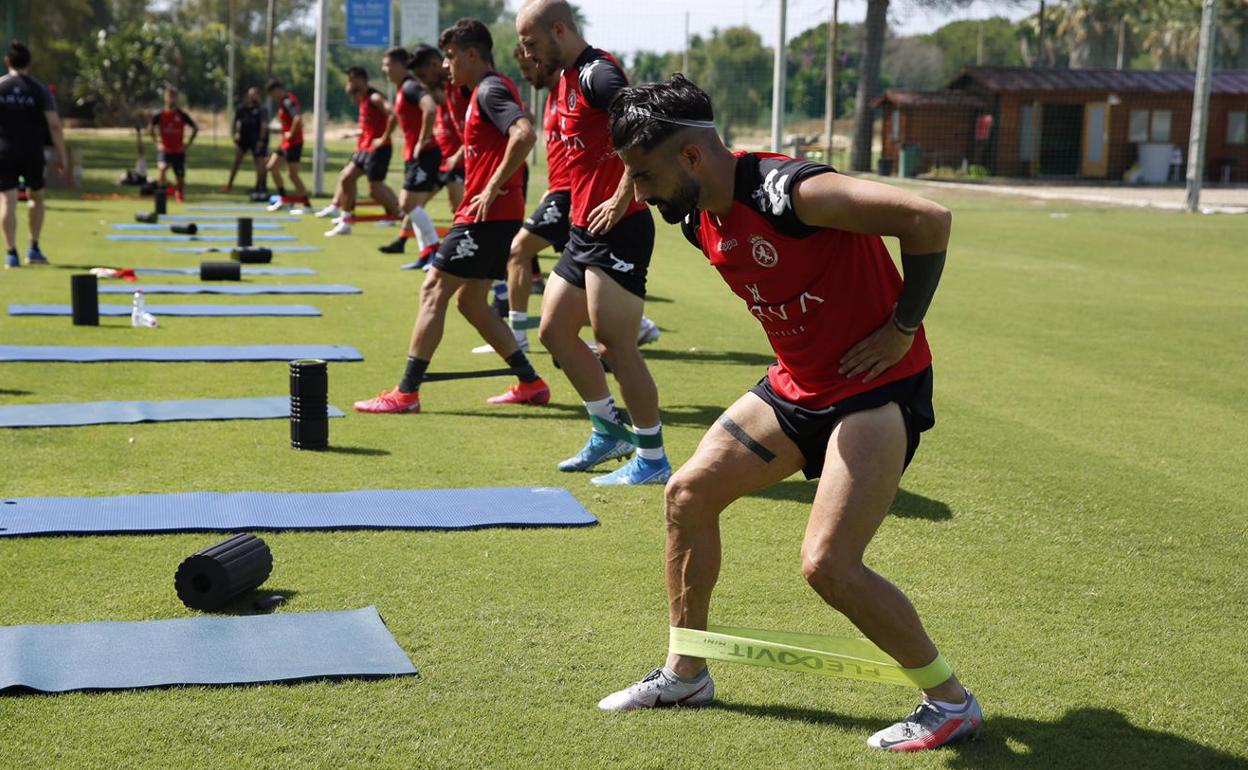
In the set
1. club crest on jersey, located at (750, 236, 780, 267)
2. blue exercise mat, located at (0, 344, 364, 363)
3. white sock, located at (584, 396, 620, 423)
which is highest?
club crest on jersey, located at (750, 236, 780, 267)

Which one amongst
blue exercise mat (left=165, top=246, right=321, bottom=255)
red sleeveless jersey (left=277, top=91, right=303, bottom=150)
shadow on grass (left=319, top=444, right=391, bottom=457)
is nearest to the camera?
shadow on grass (left=319, top=444, right=391, bottom=457)

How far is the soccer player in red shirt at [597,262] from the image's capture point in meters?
6.47

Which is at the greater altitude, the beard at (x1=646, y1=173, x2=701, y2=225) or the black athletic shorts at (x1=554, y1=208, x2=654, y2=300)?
the beard at (x1=646, y1=173, x2=701, y2=225)

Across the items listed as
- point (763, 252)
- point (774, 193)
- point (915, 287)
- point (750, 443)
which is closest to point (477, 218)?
point (750, 443)

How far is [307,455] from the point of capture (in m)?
6.94

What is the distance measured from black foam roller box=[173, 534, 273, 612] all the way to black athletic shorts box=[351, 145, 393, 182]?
1513 cm

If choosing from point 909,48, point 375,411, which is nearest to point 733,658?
point 375,411

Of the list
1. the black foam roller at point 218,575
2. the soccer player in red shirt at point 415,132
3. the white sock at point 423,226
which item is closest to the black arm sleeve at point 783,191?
the black foam roller at point 218,575

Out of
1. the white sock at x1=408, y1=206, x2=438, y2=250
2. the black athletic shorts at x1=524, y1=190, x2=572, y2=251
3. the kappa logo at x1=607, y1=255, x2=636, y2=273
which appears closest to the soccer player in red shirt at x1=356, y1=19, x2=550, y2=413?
the black athletic shorts at x1=524, y1=190, x2=572, y2=251

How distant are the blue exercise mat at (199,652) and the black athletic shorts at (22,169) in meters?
11.1

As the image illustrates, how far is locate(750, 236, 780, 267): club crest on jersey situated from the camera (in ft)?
11.4

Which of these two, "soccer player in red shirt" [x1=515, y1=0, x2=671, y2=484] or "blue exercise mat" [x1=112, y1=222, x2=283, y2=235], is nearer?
"soccer player in red shirt" [x1=515, y1=0, x2=671, y2=484]

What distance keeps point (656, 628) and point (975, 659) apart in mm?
1040

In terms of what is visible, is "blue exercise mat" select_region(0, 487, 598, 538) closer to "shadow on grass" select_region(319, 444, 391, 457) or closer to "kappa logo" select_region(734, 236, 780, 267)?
"shadow on grass" select_region(319, 444, 391, 457)
